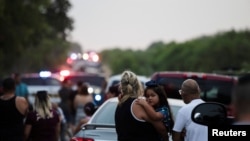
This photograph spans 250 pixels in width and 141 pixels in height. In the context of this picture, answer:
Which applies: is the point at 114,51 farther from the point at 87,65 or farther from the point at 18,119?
the point at 18,119

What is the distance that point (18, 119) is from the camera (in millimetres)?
10320

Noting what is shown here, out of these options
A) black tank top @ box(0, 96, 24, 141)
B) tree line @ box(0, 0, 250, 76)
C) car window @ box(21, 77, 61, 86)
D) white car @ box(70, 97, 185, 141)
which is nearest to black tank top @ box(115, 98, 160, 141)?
white car @ box(70, 97, 185, 141)

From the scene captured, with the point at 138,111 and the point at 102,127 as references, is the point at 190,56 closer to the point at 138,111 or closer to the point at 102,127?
the point at 102,127

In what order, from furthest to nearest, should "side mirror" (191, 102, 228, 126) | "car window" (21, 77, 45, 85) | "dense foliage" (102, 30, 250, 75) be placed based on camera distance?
"dense foliage" (102, 30, 250, 75)
"car window" (21, 77, 45, 85)
"side mirror" (191, 102, 228, 126)

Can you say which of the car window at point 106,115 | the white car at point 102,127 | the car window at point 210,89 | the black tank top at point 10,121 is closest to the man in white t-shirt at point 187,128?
the white car at point 102,127

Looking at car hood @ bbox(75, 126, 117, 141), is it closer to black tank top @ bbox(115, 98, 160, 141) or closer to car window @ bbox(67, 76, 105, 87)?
black tank top @ bbox(115, 98, 160, 141)

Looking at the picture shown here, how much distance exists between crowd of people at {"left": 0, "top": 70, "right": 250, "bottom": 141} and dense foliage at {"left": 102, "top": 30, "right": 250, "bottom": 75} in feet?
117

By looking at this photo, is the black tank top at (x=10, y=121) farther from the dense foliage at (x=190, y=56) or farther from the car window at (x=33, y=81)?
the dense foliage at (x=190, y=56)

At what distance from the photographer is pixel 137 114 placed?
25.1 ft

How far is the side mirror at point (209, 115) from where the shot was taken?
443cm

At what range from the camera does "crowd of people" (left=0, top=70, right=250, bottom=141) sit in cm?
711

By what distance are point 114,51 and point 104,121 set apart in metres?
119

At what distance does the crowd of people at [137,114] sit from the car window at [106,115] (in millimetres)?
865

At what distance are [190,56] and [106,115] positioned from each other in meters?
80.0
